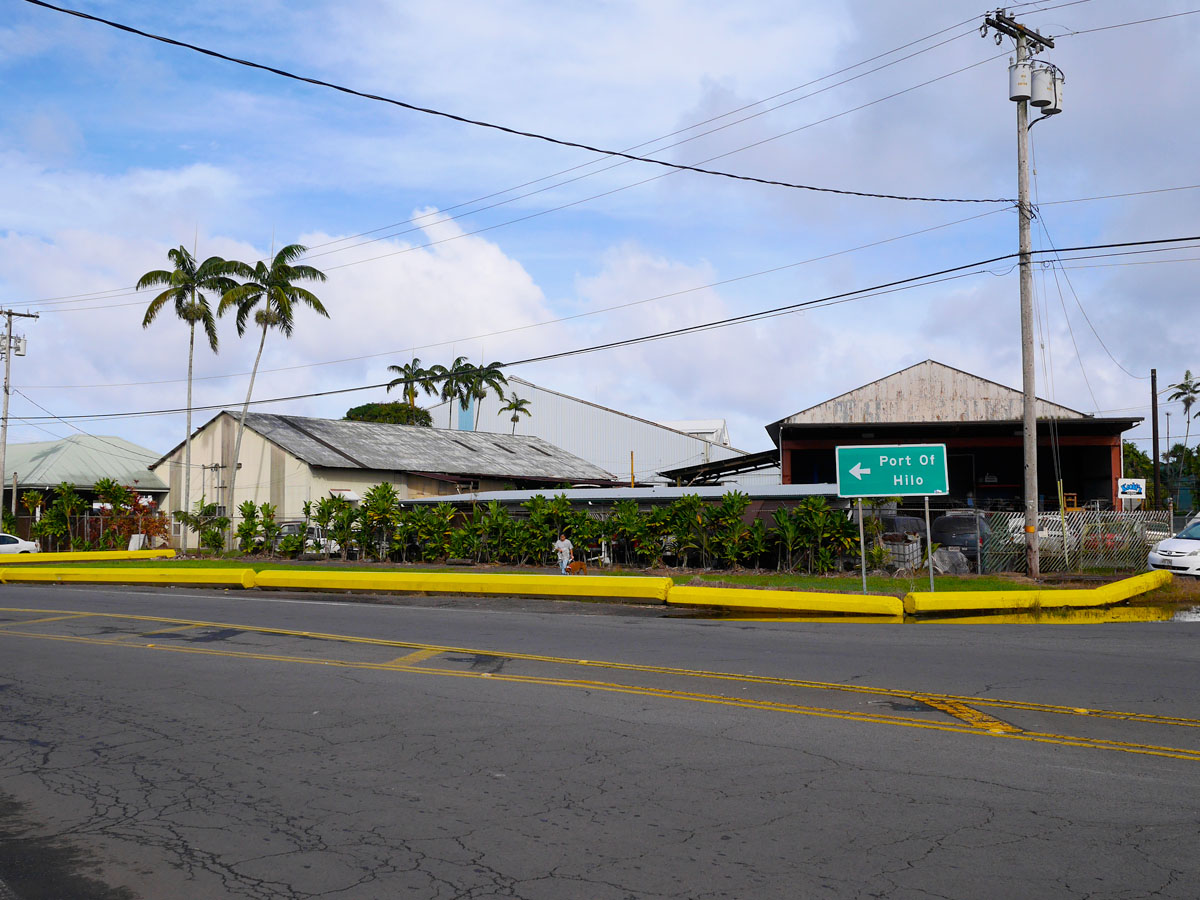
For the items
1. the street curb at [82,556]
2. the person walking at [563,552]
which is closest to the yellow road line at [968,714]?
the person walking at [563,552]

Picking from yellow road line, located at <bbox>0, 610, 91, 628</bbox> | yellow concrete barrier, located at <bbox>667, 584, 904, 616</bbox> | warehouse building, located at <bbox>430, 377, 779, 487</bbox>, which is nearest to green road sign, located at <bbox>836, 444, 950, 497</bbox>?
yellow concrete barrier, located at <bbox>667, 584, 904, 616</bbox>

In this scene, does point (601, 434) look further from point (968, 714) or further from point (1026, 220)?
point (968, 714)

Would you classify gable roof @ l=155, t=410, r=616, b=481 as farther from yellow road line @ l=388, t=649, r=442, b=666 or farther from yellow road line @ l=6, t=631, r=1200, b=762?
yellow road line @ l=388, t=649, r=442, b=666

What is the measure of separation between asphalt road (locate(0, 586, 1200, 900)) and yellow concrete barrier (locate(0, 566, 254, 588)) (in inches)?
539

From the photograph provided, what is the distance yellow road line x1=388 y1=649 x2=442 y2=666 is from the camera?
12008 mm

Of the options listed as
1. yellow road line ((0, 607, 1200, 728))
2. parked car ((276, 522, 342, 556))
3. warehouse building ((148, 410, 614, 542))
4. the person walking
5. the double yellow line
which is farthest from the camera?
warehouse building ((148, 410, 614, 542))

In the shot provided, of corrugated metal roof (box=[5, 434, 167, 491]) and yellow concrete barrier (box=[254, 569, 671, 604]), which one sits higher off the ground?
corrugated metal roof (box=[5, 434, 167, 491])

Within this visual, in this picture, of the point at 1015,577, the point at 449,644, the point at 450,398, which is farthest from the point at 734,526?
the point at 450,398

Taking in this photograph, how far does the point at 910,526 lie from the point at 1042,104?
11.3 metres

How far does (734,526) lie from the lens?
88.8 feet

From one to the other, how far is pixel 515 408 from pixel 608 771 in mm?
70597

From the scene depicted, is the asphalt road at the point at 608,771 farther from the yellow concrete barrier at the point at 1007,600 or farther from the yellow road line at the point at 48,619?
the yellow road line at the point at 48,619

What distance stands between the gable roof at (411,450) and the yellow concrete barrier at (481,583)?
2067cm

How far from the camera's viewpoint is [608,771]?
6.98m
